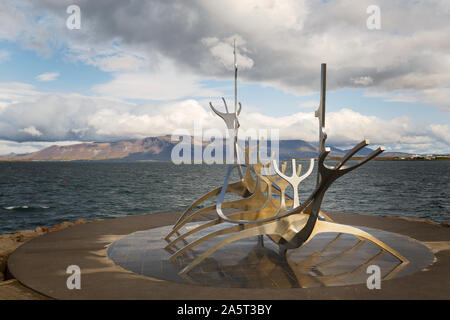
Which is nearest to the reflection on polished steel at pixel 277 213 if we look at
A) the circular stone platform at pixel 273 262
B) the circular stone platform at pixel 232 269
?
the circular stone platform at pixel 273 262

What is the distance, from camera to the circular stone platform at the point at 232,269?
340 inches

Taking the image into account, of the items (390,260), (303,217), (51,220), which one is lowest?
(51,220)

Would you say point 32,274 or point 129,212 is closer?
point 32,274

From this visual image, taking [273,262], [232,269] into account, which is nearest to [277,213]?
[273,262]

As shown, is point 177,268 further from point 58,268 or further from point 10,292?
point 10,292

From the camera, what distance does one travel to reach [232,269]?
34.8ft

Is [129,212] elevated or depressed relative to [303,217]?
depressed

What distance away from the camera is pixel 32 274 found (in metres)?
10.1

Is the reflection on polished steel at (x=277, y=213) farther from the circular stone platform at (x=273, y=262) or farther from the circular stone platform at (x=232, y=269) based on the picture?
the circular stone platform at (x=232, y=269)
